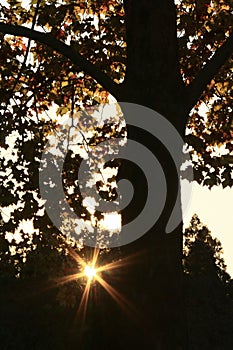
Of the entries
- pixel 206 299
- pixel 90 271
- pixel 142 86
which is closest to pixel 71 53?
pixel 142 86

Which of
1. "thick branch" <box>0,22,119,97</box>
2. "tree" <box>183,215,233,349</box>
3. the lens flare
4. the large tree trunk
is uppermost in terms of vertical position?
"tree" <box>183,215,233,349</box>

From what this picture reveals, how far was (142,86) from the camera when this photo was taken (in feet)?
37.8

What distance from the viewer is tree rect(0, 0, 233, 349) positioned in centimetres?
1085

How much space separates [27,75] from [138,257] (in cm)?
687

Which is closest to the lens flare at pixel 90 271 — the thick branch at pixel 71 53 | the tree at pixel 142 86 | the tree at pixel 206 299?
the tree at pixel 142 86

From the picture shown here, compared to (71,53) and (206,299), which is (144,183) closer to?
(71,53)

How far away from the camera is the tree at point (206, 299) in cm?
8881

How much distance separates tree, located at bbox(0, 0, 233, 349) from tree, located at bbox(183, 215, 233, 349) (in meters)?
64.6

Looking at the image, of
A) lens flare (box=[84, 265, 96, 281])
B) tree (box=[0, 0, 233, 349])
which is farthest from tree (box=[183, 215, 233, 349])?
tree (box=[0, 0, 233, 349])

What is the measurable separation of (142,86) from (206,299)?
87.2 m

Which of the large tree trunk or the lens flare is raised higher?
the lens flare

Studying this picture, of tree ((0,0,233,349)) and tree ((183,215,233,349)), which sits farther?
tree ((183,215,233,349))

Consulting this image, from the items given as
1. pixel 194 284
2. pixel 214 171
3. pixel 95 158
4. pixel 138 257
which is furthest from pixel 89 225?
pixel 194 284

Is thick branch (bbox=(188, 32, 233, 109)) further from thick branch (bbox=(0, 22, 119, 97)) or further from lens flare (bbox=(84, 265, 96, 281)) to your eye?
lens flare (bbox=(84, 265, 96, 281))
